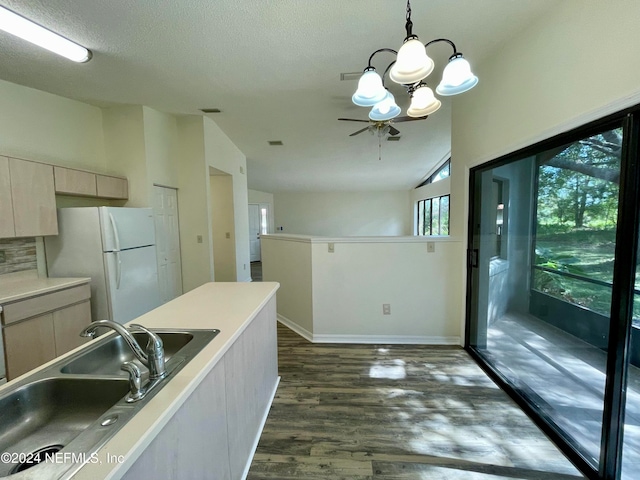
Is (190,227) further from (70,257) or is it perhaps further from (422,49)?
(422,49)

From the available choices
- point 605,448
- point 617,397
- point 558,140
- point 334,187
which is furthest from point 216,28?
point 334,187

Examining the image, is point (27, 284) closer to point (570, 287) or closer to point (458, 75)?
point (458, 75)

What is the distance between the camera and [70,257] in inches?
105

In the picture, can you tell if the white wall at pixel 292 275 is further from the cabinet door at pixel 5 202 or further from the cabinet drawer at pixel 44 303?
the cabinet door at pixel 5 202

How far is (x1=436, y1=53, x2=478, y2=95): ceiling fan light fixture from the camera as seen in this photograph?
4.78 feet

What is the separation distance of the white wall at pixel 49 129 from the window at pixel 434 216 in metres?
6.57

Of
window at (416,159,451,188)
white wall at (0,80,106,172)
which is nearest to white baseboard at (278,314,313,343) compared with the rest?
white wall at (0,80,106,172)

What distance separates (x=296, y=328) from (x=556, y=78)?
329 cm

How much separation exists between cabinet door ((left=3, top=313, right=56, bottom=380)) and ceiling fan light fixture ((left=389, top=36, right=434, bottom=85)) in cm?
302

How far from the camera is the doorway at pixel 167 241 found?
349cm

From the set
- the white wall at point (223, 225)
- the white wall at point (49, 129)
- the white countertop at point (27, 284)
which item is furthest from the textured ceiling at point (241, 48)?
the white countertop at point (27, 284)

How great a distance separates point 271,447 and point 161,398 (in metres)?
1.21

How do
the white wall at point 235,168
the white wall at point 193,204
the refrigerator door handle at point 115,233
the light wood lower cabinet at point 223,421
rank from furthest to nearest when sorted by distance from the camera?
the white wall at point 235,168, the white wall at point 193,204, the refrigerator door handle at point 115,233, the light wood lower cabinet at point 223,421

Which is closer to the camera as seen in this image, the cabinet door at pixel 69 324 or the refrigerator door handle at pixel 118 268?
the cabinet door at pixel 69 324
